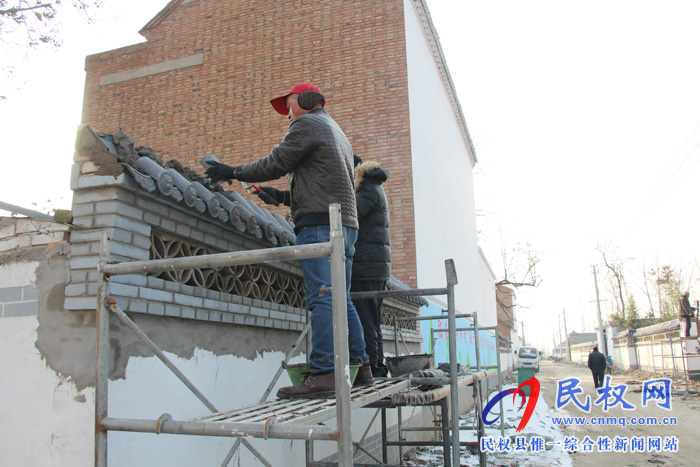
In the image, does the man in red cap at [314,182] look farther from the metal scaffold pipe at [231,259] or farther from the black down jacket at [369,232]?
the black down jacket at [369,232]

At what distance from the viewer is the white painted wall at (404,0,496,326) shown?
11.2 meters

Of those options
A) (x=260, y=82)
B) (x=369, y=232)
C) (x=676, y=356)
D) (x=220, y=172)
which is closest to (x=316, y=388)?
(x=220, y=172)

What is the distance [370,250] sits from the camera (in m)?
4.38

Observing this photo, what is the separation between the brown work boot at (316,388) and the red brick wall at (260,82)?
733 centimetres

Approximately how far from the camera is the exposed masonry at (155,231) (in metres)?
2.98

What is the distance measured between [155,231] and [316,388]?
4.97 ft

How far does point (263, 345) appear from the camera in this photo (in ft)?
14.4

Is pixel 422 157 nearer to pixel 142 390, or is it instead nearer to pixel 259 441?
pixel 259 441

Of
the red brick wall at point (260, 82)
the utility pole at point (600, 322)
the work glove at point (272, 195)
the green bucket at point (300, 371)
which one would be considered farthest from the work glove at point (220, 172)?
the utility pole at point (600, 322)

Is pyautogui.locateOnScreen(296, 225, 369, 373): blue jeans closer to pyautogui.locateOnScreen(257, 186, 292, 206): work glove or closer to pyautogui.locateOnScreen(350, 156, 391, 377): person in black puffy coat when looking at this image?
pyautogui.locateOnScreen(257, 186, 292, 206): work glove

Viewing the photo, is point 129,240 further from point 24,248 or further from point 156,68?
point 156,68

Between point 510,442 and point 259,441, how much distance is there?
24.3 feet

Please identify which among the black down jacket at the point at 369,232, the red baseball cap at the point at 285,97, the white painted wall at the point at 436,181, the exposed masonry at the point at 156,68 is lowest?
the black down jacket at the point at 369,232

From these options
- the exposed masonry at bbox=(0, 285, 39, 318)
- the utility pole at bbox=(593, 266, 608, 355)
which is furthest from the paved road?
the utility pole at bbox=(593, 266, 608, 355)
